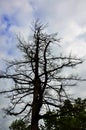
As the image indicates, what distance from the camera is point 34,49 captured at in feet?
68.2

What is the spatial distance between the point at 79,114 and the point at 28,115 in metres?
2.95

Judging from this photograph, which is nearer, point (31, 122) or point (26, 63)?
point (31, 122)

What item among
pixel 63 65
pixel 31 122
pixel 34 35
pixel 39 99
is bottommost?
pixel 31 122

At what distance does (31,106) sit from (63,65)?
3.04 meters

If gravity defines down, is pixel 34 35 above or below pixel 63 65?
above

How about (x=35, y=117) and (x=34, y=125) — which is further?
(x=35, y=117)

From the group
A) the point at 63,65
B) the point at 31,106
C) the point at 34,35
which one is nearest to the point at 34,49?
the point at 34,35

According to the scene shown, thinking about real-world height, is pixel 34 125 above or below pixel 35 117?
below

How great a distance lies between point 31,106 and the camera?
1952cm

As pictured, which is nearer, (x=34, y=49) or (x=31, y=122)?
(x=31, y=122)

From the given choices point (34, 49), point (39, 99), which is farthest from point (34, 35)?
point (39, 99)

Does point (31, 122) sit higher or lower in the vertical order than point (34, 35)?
lower

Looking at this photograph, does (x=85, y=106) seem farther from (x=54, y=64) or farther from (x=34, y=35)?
(x=34, y=35)

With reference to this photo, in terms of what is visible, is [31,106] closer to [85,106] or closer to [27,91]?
[27,91]
